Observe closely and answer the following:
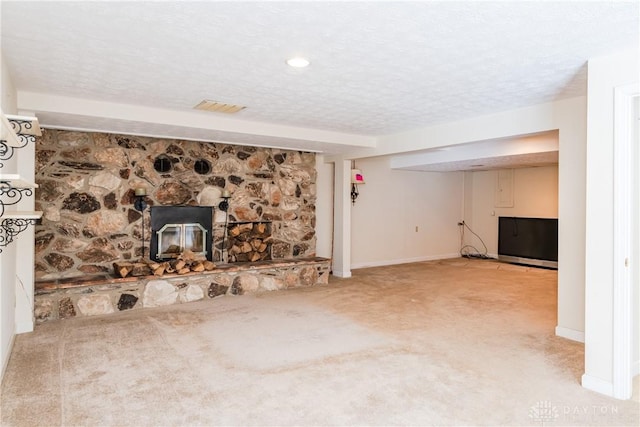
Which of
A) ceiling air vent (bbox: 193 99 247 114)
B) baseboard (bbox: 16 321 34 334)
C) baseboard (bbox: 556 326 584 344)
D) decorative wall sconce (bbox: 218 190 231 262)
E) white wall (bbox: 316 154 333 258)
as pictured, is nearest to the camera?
baseboard (bbox: 556 326 584 344)

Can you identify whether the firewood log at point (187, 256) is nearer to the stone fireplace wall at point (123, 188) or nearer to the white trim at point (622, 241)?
the stone fireplace wall at point (123, 188)

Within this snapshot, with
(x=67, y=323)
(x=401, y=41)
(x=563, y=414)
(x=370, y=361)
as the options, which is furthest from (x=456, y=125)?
(x=67, y=323)

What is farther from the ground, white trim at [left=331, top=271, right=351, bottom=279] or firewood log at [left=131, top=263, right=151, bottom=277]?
firewood log at [left=131, top=263, right=151, bottom=277]

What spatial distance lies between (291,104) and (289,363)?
2236 millimetres

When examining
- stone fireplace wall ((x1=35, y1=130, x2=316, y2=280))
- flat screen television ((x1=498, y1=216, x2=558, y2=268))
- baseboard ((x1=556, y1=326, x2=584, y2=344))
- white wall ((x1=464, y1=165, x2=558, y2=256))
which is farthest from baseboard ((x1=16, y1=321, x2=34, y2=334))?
white wall ((x1=464, y1=165, x2=558, y2=256))

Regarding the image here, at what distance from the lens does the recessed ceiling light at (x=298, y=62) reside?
8.75 feet

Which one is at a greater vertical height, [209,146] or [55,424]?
[209,146]

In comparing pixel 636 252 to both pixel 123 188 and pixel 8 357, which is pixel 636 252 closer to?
pixel 8 357

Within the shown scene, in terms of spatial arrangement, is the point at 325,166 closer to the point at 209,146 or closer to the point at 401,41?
the point at 209,146

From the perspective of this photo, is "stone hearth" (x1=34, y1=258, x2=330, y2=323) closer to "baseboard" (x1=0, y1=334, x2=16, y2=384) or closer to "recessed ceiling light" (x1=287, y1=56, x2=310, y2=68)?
"baseboard" (x1=0, y1=334, x2=16, y2=384)

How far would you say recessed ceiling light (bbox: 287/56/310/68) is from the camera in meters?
2.67

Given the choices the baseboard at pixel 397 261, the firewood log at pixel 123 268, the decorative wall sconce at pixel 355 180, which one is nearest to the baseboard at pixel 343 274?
the baseboard at pixel 397 261

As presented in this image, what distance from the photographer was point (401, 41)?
2.36 metres

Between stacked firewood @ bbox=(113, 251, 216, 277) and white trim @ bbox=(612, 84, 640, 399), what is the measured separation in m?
4.12
